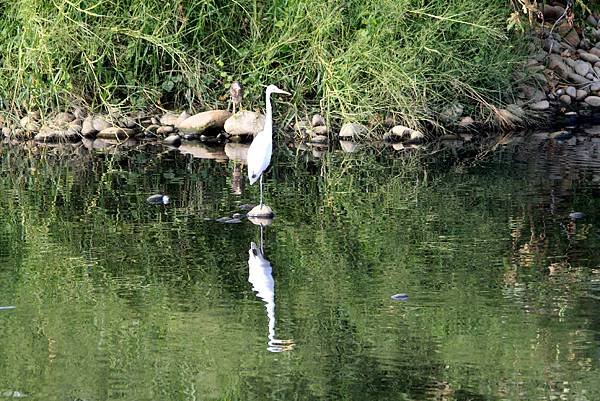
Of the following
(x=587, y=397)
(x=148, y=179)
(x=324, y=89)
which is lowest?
(x=587, y=397)

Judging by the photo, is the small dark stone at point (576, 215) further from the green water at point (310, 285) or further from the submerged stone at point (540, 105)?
the submerged stone at point (540, 105)

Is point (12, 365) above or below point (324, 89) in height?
below

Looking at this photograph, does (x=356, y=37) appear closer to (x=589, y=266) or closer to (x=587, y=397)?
(x=589, y=266)

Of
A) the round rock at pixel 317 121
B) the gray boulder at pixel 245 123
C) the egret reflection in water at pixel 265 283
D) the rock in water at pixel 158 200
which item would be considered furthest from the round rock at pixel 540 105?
the egret reflection in water at pixel 265 283

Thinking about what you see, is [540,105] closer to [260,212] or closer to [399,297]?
[260,212]

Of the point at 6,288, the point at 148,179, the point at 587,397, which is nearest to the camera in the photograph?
the point at 587,397

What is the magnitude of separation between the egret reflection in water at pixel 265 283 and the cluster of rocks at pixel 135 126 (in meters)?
5.17

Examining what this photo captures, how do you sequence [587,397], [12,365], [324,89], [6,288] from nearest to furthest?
[587,397], [12,365], [6,288], [324,89]

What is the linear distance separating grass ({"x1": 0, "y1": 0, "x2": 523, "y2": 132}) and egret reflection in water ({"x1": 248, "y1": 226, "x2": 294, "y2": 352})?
197 inches

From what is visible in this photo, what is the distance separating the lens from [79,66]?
572 inches

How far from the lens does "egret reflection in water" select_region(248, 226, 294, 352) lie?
6.61m

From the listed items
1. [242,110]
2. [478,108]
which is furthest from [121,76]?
[478,108]

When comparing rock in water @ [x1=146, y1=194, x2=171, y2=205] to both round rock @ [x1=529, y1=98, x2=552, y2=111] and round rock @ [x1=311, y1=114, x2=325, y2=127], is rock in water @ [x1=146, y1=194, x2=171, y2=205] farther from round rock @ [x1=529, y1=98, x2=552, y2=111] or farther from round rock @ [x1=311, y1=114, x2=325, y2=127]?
round rock @ [x1=529, y1=98, x2=552, y2=111]

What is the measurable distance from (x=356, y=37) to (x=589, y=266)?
6308mm
